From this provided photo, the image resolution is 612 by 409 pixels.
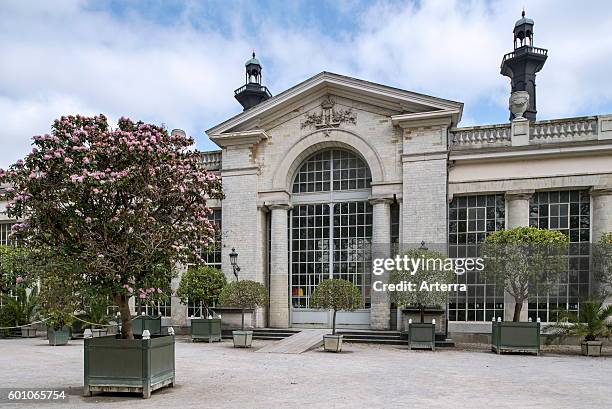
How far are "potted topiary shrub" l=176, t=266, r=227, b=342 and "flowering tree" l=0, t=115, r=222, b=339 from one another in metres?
8.48

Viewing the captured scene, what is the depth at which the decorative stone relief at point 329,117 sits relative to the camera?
62.6 feet

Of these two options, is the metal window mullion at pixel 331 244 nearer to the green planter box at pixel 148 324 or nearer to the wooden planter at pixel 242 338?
the wooden planter at pixel 242 338

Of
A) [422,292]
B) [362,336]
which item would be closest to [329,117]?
[422,292]

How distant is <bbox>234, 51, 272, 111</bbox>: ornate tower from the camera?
3516cm

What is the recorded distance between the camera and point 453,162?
17.7 m

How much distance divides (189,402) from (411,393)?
133 inches

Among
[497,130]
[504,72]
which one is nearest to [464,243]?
[497,130]

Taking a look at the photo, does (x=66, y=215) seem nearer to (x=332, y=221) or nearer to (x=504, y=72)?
(x=332, y=221)

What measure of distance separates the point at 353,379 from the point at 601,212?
1026cm

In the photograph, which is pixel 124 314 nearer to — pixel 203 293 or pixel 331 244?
pixel 203 293

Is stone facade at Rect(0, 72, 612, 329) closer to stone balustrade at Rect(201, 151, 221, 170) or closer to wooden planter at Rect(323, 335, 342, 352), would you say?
stone balustrade at Rect(201, 151, 221, 170)

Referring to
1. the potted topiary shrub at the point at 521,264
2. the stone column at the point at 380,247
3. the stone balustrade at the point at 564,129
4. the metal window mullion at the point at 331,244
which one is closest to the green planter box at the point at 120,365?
the potted topiary shrub at the point at 521,264

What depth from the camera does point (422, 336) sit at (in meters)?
15.3
